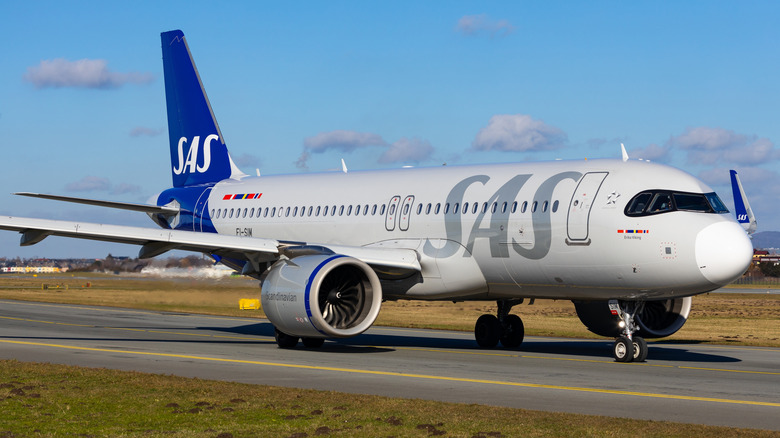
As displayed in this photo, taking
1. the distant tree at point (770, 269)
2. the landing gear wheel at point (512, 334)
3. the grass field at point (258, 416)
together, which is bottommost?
the distant tree at point (770, 269)

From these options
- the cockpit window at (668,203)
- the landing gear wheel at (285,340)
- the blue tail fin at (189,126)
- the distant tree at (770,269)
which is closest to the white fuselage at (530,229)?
the cockpit window at (668,203)

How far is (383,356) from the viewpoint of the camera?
67.2 feet

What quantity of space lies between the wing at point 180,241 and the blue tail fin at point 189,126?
7956mm

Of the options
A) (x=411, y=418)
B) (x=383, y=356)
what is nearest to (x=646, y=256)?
(x=383, y=356)

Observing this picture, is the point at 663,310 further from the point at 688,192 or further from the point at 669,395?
the point at 669,395

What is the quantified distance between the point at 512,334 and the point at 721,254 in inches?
302

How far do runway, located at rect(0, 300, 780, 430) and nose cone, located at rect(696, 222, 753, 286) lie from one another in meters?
1.84

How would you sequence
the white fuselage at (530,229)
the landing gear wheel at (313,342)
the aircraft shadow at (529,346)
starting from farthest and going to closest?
the landing gear wheel at (313,342) < the aircraft shadow at (529,346) < the white fuselage at (530,229)

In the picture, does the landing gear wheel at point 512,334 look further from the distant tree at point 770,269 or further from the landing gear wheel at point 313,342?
the distant tree at point 770,269

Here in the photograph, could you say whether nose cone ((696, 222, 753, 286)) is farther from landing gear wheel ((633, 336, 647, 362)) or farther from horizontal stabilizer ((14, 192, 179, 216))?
horizontal stabilizer ((14, 192, 179, 216))

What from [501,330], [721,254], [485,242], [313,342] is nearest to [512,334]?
[501,330]

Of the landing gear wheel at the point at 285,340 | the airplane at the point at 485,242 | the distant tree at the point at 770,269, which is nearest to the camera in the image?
the airplane at the point at 485,242

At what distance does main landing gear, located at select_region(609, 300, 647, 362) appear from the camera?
1936 centimetres

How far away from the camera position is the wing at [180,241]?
2186 centimetres
